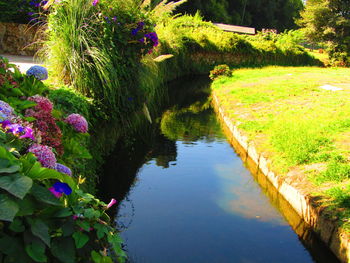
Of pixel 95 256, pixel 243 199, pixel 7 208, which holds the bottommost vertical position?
pixel 243 199

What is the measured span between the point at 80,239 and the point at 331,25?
28.1m

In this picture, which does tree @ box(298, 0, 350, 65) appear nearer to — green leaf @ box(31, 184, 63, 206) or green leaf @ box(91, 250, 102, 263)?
green leaf @ box(91, 250, 102, 263)

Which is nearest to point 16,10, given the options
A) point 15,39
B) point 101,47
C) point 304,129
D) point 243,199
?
point 15,39

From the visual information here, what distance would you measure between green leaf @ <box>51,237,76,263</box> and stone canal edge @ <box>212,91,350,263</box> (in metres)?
2.64

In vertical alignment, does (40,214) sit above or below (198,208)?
above

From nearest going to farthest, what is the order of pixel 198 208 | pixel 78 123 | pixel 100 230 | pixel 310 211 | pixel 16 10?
pixel 100 230 → pixel 78 123 → pixel 310 211 → pixel 198 208 → pixel 16 10

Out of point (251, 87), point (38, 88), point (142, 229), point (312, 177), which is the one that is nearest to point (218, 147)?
point (312, 177)

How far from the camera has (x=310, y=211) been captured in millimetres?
3797

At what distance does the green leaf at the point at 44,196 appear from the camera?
132 cm

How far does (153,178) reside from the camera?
507 centimetres

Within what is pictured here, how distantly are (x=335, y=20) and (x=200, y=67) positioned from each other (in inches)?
526

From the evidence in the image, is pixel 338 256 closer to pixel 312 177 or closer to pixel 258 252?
pixel 258 252

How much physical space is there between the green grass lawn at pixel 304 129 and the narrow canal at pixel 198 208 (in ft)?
1.44

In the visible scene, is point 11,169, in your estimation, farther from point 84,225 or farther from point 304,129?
point 304,129
